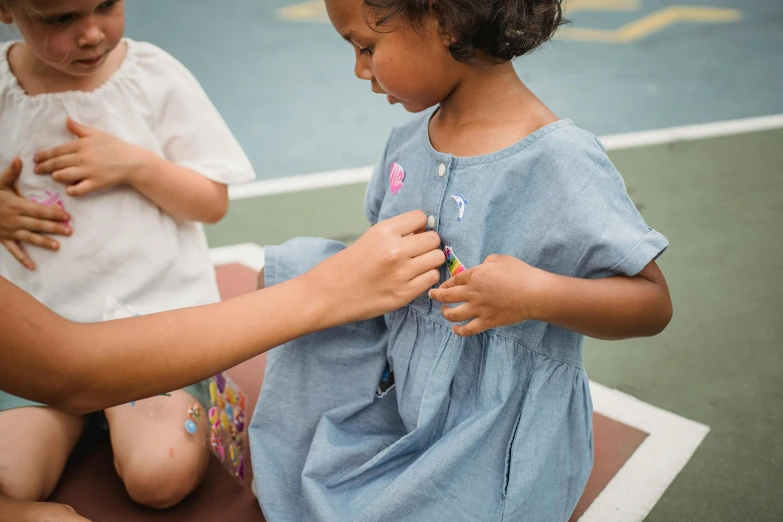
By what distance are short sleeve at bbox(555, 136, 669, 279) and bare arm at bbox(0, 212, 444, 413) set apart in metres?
0.22

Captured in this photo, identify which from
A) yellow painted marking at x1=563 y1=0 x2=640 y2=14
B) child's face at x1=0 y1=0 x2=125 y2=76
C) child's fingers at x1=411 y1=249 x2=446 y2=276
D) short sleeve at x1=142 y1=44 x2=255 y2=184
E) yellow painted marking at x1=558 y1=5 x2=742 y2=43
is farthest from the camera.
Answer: yellow painted marking at x1=563 y1=0 x2=640 y2=14

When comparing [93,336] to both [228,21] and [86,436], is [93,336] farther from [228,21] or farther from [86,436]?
[228,21]

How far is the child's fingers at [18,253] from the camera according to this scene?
1.45 metres

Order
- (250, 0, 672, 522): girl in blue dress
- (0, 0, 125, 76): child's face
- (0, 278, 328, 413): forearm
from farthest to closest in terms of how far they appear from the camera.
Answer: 1. (0, 0, 125, 76): child's face
2. (250, 0, 672, 522): girl in blue dress
3. (0, 278, 328, 413): forearm

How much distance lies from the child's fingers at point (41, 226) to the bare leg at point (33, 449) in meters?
0.34

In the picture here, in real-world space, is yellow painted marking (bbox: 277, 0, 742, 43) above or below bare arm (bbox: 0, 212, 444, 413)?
below

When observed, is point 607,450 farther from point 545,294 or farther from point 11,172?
point 11,172

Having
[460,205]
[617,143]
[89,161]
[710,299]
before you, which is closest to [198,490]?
[89,161]

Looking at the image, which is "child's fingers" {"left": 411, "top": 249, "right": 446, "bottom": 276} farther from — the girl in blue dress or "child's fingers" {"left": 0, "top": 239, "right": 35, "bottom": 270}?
"child's fingers" {"left": 0, "top": 239, "right": 35, "bottom": 270}

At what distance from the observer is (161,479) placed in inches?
54.9

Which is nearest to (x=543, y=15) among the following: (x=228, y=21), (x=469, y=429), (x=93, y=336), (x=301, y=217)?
(x=469, y=429)

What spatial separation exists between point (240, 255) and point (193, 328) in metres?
1.25

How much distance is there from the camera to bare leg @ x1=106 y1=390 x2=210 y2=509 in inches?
55.1

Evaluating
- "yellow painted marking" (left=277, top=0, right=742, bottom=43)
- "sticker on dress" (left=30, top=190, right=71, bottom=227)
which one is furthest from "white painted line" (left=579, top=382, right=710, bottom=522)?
"yellow painted marking" (left=277, top=0, right=742, bottom=43)
